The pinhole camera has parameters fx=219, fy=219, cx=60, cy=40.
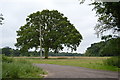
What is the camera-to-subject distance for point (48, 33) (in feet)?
159

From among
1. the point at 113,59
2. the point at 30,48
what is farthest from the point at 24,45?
the point at 113,59

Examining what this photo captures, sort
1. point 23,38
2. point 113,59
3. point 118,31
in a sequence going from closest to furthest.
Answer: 1. point 118,31
2. point 113,59
3. point 23,38

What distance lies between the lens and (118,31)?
21469 millimetres

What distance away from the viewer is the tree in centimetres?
4738

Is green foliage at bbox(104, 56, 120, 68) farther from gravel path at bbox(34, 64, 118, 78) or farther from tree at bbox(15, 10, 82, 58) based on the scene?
tree at bbox(15, 10, 82, 58)

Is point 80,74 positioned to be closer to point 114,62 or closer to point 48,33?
→ point 114,62

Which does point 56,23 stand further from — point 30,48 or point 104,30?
point 104,30

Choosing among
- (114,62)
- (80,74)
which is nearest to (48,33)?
(114,62)

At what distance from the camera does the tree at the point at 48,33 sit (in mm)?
47375

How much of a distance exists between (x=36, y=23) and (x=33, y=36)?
378 centimetres

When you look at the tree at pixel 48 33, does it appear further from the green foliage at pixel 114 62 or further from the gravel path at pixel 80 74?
the gravel path at pixel 80 74

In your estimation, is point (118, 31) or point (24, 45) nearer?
point (118, 31)

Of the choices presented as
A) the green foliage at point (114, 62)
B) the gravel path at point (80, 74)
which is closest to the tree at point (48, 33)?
the green foliage at point (114, 62)

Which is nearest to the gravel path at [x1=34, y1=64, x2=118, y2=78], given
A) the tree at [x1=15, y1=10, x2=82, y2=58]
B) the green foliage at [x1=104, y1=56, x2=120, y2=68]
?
the green foliage at [x1=104, y1=56, x2=120, y2=68]
